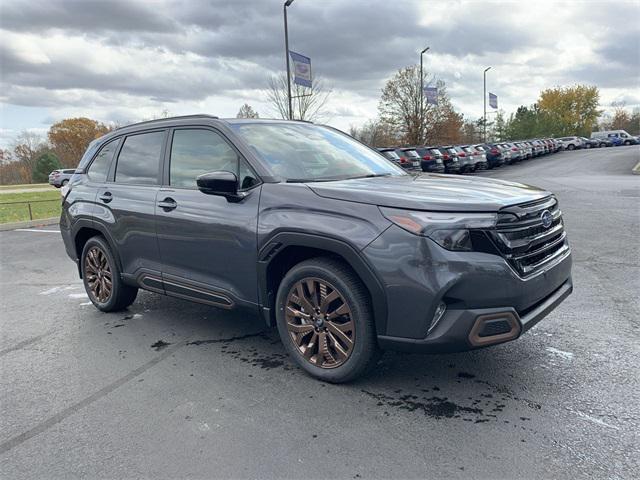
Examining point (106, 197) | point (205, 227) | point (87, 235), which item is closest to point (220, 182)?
point (205, 227)

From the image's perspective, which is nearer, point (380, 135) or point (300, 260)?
point (300, 260)

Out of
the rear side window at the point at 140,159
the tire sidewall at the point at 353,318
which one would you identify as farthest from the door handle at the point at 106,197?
the tire sidewall at the point at 353,318

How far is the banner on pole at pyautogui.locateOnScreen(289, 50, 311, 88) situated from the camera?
66.2 feet

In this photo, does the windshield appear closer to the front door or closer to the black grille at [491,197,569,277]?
the front door

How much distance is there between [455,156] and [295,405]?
28.1m

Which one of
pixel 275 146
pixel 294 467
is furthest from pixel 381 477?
pixel 275 146

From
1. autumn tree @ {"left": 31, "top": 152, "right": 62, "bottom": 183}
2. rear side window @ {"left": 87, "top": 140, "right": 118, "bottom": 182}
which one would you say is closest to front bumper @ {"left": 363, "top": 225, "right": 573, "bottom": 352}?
rear side window @ {"left": 87, "top": 140, "right": 118, "bottom": 182}

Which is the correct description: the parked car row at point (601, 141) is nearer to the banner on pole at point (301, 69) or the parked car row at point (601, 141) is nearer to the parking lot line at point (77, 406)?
the banner on pole at point (301, 69)

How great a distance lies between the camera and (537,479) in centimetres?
243

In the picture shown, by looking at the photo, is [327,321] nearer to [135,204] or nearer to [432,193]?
[432,193]

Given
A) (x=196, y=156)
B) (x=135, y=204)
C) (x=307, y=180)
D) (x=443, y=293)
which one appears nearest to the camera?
(x=443, y=293)

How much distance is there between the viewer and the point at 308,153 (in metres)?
4.14

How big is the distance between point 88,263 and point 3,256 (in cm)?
488

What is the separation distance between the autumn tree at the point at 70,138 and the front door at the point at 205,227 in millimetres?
78632
